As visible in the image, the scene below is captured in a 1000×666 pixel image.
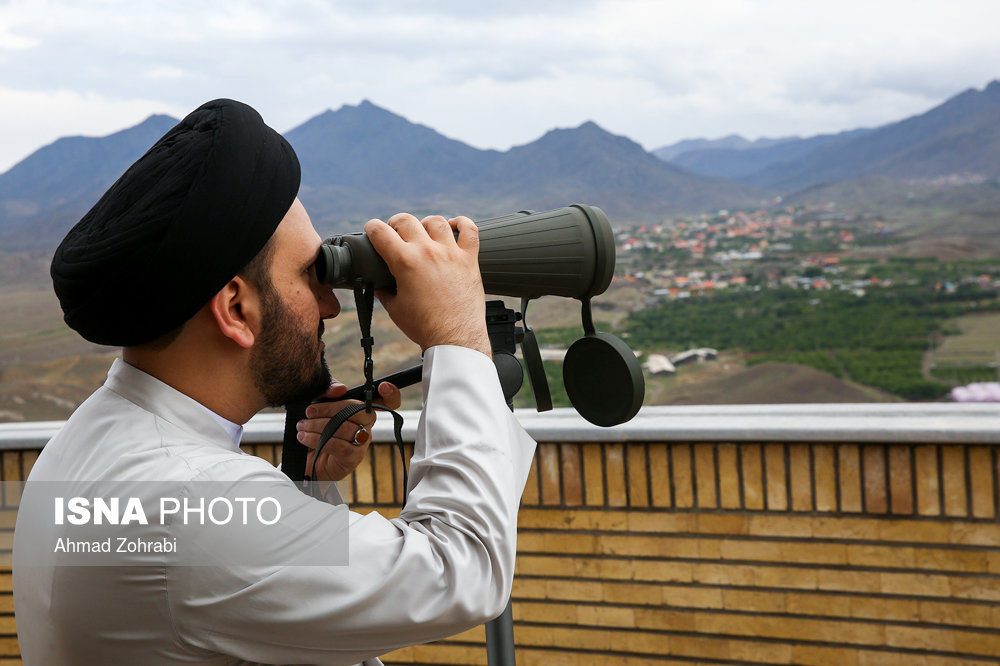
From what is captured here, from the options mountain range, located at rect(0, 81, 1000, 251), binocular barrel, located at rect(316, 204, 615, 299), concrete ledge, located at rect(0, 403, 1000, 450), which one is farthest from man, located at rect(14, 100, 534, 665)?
mountain range, located at rect(0, 81, 1000, 251)

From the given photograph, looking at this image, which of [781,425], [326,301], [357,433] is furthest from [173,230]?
[781,425]

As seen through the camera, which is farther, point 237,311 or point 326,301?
point 326,301

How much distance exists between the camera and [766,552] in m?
2.43

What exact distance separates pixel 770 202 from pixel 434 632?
709 inches

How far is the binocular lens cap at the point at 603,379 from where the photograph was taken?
1.23 meters

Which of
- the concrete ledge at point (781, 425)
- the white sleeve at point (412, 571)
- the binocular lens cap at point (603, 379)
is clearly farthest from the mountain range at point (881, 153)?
the white sleeve at point (412, 571)

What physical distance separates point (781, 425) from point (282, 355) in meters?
1.73

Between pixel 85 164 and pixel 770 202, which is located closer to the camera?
pixel 85 164

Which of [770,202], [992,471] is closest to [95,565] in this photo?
[992,471]

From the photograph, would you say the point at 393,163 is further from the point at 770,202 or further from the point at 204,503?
the point at 204,503

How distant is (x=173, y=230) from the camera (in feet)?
2.72

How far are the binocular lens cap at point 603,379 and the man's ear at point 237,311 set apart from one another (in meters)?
0.55

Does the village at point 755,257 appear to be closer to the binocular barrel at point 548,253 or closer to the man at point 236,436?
the binocular barrel at point 548,253

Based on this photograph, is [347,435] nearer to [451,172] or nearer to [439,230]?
[439,230]
